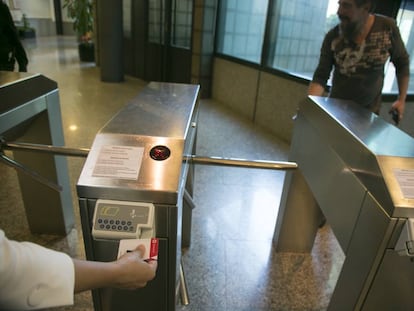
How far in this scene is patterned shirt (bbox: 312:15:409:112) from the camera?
155cm

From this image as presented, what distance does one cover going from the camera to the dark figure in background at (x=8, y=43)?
2141 mm

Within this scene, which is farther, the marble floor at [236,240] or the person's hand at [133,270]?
the marble floor at [236,240]

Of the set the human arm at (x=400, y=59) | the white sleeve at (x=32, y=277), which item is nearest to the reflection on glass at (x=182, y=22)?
the human arm at (x=400, y=59)

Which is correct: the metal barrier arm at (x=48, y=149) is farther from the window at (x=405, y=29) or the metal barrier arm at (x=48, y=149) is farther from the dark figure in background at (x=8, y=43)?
the window at (x=405, y=29)

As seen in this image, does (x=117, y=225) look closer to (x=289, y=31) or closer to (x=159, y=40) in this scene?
(x=289, y=31)

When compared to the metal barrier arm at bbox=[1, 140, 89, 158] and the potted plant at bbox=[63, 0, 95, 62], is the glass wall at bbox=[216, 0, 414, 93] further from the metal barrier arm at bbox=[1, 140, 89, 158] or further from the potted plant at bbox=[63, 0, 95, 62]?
the potted plant at bbox=[63, 0, 95, 62]

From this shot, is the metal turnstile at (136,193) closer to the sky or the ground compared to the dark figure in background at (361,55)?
closer to the ground

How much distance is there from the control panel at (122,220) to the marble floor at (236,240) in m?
0.76

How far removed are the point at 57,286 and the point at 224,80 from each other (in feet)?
12.8

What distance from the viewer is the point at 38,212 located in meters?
1.67

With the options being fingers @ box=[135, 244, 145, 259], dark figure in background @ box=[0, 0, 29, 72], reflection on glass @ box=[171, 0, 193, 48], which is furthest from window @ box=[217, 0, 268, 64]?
fingers @ box=[135, 244, 145, 259]

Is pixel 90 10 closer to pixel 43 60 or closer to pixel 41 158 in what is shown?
pixel 43 60

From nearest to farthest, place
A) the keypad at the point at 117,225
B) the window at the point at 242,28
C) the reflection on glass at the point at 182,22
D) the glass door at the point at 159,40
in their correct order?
1. the keypad at the point at 117,225
2. the window at the point at 242,28
3. the reflection on glass at the point at 182,22
4. the glass door at the point at 159,40

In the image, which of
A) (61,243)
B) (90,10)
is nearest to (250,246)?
(61,243)
